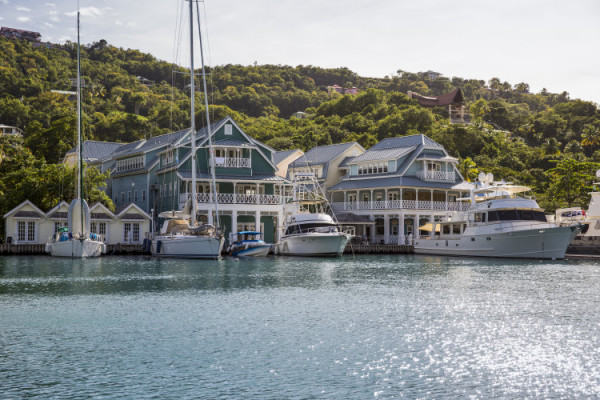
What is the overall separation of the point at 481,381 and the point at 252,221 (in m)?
51.6

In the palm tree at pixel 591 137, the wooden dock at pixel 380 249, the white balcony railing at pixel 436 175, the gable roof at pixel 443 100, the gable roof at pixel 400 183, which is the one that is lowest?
the wooden dock at pixel 380 249

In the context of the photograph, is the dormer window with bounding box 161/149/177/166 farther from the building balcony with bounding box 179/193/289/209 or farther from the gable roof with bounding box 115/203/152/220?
the building balcony with bounding box 179/193/289/209

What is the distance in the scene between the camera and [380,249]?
67.0m

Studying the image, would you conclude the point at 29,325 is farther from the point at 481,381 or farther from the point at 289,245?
the point at 289,245

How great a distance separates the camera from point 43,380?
50.9ft

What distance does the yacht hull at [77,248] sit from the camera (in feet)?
171

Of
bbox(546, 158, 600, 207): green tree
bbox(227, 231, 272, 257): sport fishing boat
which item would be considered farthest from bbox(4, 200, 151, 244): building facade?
bbox(546, 158, 600, 207): green tree

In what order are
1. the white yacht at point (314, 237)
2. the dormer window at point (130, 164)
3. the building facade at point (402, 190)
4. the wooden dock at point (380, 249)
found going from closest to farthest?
the white yacht at point (314, 237), the wooden dock at point (380, 249), the building facade at point (402, 190), the dormer window at point (130, 164)

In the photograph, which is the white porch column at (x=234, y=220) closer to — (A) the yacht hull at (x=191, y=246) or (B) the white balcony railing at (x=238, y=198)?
(B) the white balcony railing at (x=238, y=198)

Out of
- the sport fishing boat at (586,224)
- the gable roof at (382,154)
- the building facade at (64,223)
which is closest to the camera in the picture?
the sport fishing boat at (586,224)

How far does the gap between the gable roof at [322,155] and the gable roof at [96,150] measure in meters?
23.1

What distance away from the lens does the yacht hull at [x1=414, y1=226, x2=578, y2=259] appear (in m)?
52.7

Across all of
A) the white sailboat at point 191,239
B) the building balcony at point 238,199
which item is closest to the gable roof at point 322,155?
the building balcony at point 238,199

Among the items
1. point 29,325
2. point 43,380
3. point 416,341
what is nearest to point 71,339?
point 29,325
